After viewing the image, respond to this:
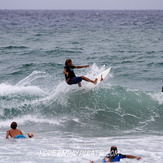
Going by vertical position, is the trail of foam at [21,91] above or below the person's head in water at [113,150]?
above

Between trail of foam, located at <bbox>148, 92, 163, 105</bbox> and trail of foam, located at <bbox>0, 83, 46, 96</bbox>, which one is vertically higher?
trail of foam, located at <bbox>0, 83, 46, 96</bbox>

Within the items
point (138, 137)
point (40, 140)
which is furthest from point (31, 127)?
point (138, 137)

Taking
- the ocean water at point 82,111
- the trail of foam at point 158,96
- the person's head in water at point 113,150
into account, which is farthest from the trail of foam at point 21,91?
the person's head in water at point 113,150

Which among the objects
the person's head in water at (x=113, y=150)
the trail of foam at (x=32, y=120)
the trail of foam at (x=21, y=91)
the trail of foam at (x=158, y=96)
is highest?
the trail of foam at (x=21, y=91)

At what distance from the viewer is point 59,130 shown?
1042 centimetres

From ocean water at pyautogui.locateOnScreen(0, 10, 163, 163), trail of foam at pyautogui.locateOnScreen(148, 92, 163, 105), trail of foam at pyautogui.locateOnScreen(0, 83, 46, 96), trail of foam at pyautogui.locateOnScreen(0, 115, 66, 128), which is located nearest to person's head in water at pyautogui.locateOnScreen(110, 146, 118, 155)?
ocean water at pyautogui.locateOnScreen(0, 10, 163, 163)

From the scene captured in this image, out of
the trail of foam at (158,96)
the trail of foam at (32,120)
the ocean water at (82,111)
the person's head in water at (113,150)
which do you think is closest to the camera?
the person's head in water at (113,150)

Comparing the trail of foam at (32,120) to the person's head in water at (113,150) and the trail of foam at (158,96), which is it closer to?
the trail of foam at (158,96)

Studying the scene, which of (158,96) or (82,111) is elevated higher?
(158,96)

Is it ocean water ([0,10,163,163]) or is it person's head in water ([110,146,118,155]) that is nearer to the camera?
person's head in water ([110,146,118,155])

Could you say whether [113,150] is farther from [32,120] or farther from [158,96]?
[158,96]

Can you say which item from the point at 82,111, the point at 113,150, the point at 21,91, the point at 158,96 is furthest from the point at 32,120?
the point at 158,96

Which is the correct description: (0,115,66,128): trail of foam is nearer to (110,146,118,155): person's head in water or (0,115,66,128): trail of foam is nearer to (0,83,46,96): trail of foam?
(0,83,46,96): trail of foam

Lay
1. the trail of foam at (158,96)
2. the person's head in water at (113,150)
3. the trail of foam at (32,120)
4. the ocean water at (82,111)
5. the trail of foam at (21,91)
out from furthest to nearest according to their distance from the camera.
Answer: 1. the trail of foam at (21,91)
2. the trail of foam at (158,96)
3. the trail of foam at (32,120)
4. the ocean water at (82,111)
5. the person's head in water at (113,150)
